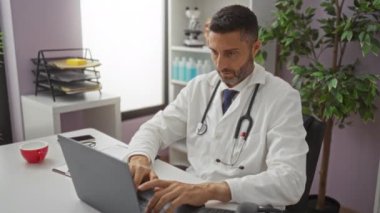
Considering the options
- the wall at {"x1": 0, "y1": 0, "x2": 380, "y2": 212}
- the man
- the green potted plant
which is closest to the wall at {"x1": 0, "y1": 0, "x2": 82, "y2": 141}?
the wall at {"x1": 0, "y1": 0, "x2": 380, "y2": 212}

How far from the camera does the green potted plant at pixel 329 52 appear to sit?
186 centimetres

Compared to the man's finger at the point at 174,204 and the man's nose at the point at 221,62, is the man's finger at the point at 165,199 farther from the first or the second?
the man's nose at the point at 221,62

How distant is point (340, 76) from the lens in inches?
75.0

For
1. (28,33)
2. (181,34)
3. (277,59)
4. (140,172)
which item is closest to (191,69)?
(181,34)

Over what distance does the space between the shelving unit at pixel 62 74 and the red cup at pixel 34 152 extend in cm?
74

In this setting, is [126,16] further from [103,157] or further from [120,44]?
[103,157]

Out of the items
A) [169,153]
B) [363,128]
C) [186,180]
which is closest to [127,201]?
[186,180]

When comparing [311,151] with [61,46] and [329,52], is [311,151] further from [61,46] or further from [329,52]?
[61,46]

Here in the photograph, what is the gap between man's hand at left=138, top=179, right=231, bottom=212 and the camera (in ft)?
3.32

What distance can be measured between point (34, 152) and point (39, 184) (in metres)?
0.20

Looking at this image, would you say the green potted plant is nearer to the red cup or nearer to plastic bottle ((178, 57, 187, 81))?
plastic bottle ((178, 57, 187, 81))

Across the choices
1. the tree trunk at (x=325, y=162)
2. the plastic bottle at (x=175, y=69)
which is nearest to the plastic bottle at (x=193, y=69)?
the plastic bottle at (x=175, y=69)

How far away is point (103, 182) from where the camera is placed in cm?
97

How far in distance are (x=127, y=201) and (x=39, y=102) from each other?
1.42m
